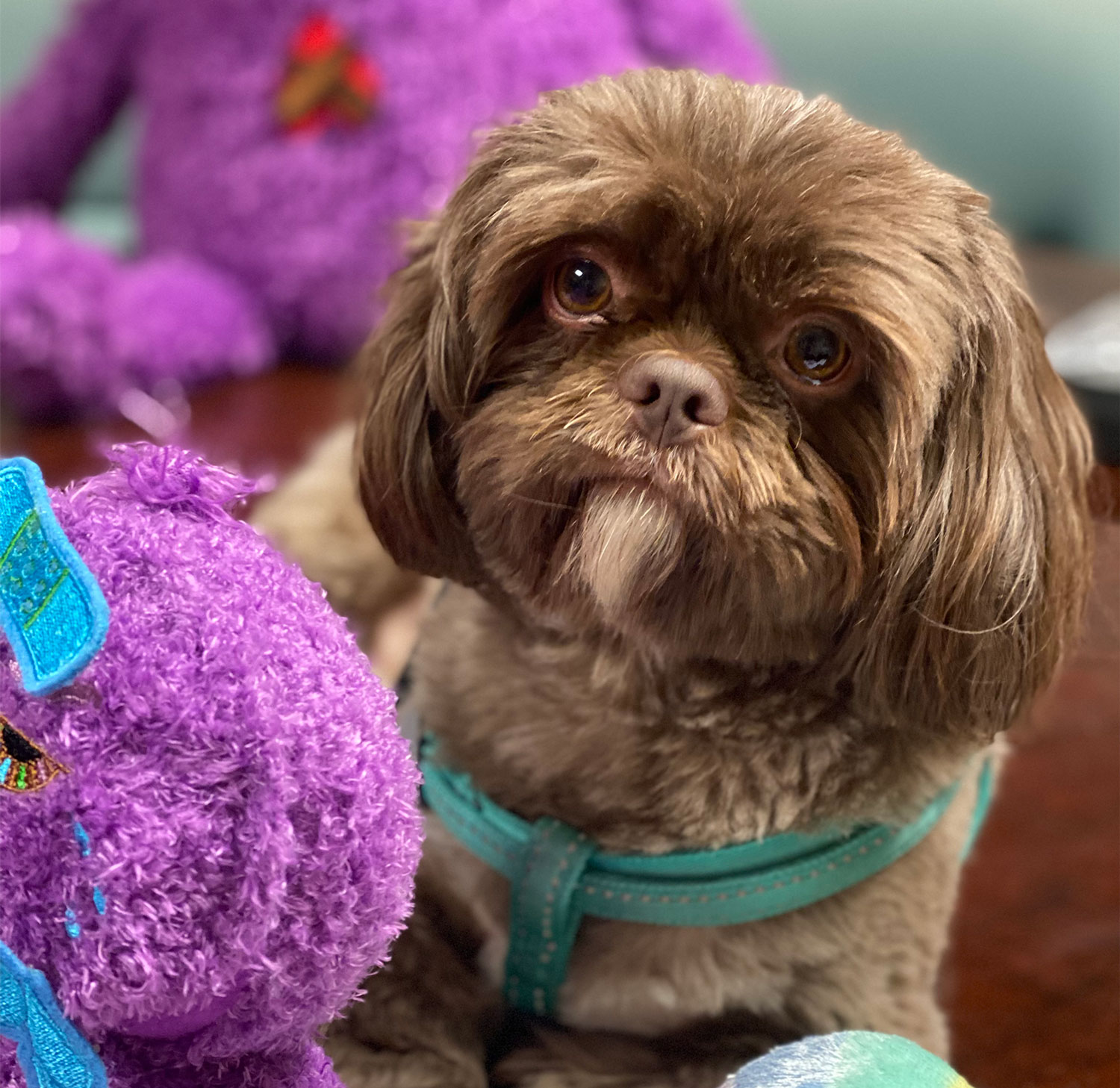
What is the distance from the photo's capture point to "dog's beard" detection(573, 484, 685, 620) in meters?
0.60

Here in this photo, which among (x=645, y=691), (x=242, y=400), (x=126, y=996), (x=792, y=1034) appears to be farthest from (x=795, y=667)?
(x=242, y=400)

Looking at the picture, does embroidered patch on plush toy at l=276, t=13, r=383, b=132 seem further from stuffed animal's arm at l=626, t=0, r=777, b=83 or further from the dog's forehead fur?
the dog's forehead fur

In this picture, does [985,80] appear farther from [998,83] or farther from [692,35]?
[692,35]

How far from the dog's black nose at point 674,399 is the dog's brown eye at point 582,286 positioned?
2.8 inches

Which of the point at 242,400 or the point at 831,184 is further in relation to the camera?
the point at 242,400

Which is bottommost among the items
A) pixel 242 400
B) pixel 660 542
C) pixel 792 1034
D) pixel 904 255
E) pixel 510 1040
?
pixel 242 400

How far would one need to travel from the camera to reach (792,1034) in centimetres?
76

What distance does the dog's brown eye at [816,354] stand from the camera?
0.62 meters

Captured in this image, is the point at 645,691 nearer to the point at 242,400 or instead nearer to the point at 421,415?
the point at 421,415

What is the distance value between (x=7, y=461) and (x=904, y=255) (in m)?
0.39

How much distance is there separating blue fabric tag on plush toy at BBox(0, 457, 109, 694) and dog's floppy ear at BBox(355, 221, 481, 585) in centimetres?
28

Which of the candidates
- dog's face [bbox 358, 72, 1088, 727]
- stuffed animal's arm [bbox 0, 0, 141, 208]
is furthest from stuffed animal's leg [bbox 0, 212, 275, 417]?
dog's face [bbox 358, 72, 1088, 727]

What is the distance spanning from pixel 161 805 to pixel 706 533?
0.27m

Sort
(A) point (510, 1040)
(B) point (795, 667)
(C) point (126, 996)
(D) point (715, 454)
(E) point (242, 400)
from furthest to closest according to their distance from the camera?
(E) point (242, 400)
(A) point (510, 1040)
(B) point (795, 667)
(D) point (715, 454)
(C) point (126, 996)
